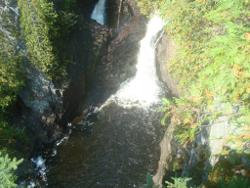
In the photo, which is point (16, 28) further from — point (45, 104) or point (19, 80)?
point (45, 104)

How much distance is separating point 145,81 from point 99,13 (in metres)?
5.18

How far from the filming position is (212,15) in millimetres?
6246

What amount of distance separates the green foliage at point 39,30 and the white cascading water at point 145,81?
4924mm

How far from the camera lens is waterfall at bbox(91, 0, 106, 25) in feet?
70.4

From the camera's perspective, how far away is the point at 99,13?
2172 centimetres

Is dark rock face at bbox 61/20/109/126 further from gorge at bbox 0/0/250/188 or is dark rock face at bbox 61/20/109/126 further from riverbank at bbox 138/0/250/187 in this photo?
riverbank at bbox 138/0/250/187

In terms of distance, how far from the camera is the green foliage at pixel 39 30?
1571cm

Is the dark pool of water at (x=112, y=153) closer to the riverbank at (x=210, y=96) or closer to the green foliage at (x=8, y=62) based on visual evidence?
the riverbank at (x=210, y=96)

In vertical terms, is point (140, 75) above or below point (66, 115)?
above

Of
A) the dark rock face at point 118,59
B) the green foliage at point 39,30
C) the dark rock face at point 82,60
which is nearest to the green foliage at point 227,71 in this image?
the green foliage at point 39,30

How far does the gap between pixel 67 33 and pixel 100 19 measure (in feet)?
13.7

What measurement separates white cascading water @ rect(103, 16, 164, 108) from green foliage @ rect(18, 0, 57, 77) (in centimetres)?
492

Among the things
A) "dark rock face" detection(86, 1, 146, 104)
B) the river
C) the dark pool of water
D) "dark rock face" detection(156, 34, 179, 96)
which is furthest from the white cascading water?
the dark pool of water

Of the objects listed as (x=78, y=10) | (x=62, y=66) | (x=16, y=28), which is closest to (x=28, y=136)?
(x=62, y=66)
